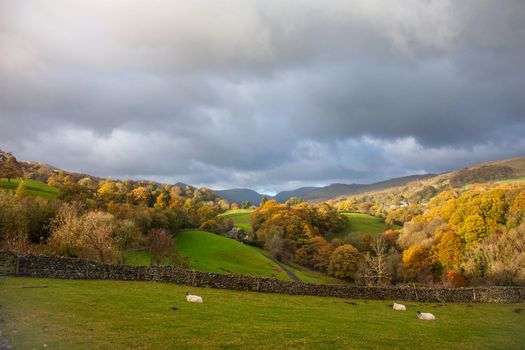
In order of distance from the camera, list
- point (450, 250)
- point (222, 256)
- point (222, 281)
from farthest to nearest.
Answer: point (222, 256), point (450, 250), point (222, 281)

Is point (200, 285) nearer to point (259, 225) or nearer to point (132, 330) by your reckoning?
point (132, 330)

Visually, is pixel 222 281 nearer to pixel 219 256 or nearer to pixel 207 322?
pixel 207 322

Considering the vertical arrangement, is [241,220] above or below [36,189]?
below

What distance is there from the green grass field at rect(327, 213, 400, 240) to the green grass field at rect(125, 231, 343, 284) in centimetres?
4132

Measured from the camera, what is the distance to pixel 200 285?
3272cm

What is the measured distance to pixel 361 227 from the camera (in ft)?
477

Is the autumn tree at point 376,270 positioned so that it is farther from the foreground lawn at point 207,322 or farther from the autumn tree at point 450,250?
the foreground lawn at point 207,322

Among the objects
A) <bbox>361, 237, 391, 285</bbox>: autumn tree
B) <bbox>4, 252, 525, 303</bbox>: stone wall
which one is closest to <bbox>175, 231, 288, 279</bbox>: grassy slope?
<bbox>361, 237, 391, 285</bbox>: autumn tree

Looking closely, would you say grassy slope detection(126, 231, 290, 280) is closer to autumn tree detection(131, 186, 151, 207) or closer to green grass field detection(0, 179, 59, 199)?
autumn tree detection(131, 186, 151, 207)

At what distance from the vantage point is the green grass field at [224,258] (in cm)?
7526

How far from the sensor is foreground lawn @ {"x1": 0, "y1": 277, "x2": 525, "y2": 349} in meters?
14.4

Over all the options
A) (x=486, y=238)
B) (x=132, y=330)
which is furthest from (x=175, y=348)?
(x=486, y=238)

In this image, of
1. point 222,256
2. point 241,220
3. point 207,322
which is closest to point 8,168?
point 222,256

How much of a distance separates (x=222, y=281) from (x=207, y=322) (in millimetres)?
15138
